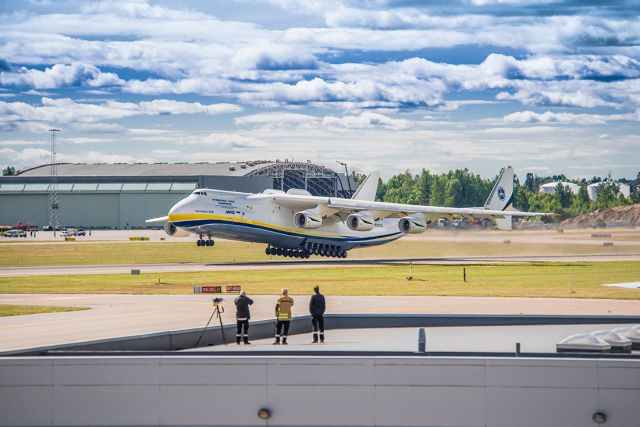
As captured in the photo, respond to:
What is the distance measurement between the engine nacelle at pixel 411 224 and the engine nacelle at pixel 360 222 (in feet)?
8.19

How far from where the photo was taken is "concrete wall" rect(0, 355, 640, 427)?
20.5 meters

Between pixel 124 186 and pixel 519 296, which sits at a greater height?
pixel 124 186

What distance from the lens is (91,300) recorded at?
45094 mm

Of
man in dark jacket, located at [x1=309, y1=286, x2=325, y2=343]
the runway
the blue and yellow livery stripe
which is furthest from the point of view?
the blue and yellow livery stripe

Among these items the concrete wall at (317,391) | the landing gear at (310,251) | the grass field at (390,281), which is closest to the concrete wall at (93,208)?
the landing gear at (310,251)

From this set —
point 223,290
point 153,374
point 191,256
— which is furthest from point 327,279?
point 153,374

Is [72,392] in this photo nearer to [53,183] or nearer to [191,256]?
[191,256]

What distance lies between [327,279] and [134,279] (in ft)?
36.3

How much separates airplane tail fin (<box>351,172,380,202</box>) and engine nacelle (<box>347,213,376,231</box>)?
39.0 feet

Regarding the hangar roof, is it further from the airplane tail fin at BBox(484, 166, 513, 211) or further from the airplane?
the airplane

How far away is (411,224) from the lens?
251 ft

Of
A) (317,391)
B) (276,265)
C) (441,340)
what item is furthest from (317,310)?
(276,265)

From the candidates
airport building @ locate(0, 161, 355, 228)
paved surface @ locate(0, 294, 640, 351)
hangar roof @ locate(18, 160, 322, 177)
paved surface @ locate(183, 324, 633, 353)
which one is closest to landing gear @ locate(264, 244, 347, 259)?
paved surface @ locate(0, 294, 640, 351)

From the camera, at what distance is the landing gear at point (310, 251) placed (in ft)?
264
